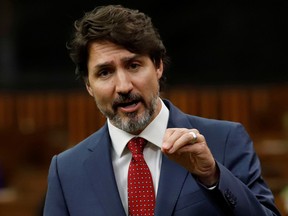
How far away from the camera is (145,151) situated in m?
1.87

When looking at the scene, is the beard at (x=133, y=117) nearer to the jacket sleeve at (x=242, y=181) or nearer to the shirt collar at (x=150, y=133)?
the shirt collar at (x=150, y=133)

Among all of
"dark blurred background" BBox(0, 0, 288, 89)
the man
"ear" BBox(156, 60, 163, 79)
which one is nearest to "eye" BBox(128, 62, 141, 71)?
the man

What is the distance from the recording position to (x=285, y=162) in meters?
5.38

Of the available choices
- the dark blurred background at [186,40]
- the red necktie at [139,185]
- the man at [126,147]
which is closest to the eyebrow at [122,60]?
the man at [126,147]

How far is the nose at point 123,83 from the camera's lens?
5.77ft

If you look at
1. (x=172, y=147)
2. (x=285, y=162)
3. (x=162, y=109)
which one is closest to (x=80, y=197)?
(x=162, y=109)

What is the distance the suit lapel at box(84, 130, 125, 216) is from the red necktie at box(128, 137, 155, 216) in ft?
0.11

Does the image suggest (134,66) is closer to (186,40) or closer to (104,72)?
(104,72)

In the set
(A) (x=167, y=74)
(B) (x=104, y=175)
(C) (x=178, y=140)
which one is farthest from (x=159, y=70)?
(A) (x=167, y=74)

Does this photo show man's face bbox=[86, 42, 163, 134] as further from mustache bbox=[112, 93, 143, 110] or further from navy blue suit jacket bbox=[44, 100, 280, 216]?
navy blue suit jacket bbox=[44, 100, 280, 216]

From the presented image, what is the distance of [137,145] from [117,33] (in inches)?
11.2

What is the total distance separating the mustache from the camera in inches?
69.4

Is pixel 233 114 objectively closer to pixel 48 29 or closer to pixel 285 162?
pixel 285 162

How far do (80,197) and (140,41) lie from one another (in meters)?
0.42
